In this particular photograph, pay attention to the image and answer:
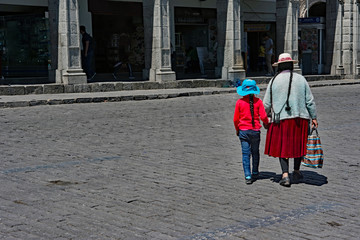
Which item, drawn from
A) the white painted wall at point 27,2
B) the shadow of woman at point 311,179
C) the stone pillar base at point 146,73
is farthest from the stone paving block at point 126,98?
the shadow of woman at point 311,179

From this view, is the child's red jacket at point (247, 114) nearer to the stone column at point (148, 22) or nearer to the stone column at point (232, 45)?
the stone column at point (148, 22)

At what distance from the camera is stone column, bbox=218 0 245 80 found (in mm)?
25344

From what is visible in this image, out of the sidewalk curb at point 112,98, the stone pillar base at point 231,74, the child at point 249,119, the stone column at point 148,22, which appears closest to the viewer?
the child at point 249,119

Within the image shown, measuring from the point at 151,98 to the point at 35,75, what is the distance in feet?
21.6

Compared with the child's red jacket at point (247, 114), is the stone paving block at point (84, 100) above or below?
below

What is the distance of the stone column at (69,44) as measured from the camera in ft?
66.2

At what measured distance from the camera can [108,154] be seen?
28.8 ft

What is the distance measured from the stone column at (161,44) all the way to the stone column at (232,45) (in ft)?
10.6

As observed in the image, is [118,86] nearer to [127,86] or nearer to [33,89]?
[127,86]

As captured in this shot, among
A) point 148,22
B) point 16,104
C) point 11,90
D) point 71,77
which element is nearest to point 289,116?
point 16,104

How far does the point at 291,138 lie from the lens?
668 centimetres

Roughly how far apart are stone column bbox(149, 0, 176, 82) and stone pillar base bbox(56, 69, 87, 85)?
357cm

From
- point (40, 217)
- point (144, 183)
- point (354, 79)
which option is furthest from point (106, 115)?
point (354, 79)

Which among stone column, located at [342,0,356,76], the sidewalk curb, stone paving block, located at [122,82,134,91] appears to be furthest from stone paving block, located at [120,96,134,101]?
stone column, located at [342,0,356,76]
